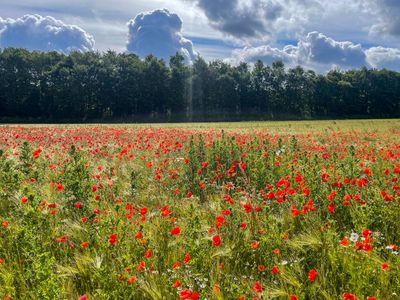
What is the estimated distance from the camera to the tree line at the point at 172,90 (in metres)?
74.8

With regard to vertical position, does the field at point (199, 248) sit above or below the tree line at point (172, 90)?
below

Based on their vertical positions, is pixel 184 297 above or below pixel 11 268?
above

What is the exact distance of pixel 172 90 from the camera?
8306cm

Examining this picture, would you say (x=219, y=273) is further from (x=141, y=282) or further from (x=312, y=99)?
(x=312, y=99)

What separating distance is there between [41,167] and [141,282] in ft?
20.9

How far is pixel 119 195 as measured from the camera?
6.71m

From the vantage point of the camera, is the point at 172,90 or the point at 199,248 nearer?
the point at 199,248

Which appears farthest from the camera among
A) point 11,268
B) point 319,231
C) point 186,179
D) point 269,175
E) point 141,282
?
point 186,179

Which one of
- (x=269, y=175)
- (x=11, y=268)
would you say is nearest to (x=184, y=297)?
(x=11, y=268)

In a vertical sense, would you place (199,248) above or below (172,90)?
below

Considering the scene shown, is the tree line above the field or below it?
above

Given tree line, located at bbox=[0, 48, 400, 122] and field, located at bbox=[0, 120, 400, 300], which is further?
tree line, located at bbox=[0, 48, 400, 122]

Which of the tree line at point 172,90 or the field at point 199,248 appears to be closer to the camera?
the field at point 199,248

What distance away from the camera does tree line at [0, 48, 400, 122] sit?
74812 millimetres
